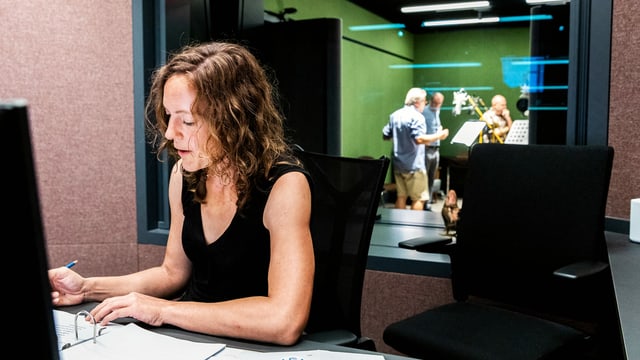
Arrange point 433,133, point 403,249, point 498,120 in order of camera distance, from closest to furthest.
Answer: point 403,249
point 498,120
point 433,133

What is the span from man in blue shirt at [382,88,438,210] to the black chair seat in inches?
60.8

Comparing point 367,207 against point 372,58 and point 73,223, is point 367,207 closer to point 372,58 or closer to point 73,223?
point 73,223

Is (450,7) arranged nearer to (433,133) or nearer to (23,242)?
(433,133)

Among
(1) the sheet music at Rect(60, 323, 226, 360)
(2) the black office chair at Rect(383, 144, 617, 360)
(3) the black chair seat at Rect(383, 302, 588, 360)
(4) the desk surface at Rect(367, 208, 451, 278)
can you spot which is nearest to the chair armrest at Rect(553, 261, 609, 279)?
(2) the black office chair at Rect(383, 144, 617, 360)

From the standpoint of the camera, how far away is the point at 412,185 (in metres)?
3.34

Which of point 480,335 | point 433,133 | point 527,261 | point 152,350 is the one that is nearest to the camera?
point 152,350

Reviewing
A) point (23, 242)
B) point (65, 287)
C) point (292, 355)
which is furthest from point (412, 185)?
point (23, 242)

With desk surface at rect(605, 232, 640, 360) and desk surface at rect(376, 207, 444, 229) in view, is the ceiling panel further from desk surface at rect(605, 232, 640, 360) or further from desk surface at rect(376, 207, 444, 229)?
desk surface at rect(605, 232, 640, 360)

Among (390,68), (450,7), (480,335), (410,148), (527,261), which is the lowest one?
(480,335)

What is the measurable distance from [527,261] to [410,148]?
1632mm

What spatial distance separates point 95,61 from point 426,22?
1819 millimetres

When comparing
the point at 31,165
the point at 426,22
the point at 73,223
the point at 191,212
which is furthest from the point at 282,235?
the point at 426,22

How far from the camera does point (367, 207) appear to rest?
1438mm

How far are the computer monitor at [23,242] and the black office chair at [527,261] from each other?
129 cm
